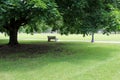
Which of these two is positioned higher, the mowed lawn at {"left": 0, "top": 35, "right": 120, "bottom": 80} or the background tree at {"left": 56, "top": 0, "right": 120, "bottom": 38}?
the background tree at {"left": 56, "top": 0, "right": 120, "bottom": 38}

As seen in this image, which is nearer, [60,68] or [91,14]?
[60,68]

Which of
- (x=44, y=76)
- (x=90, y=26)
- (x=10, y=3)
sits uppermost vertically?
(x=10, y=3)

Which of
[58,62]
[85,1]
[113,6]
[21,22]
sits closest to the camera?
[58,62]

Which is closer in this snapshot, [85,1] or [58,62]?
[58,62]

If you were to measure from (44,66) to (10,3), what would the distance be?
347 centimetres

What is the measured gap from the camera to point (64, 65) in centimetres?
1377

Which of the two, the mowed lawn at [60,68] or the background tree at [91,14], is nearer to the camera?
the mowed lawn at [60,68]

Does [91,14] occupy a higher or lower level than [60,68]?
higher

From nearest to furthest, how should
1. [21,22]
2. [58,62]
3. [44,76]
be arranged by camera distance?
1. [44,76]
2. [58,62]
3. [21,22]

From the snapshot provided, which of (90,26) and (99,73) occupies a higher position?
(90,26)

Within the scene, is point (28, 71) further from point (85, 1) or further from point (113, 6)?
point (113, 6)

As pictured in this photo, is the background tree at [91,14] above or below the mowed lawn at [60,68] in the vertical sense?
above

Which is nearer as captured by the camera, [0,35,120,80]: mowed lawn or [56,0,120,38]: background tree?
[0,35,120,80]: mowed lawn

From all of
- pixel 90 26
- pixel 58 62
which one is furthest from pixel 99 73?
pixel 90 26
